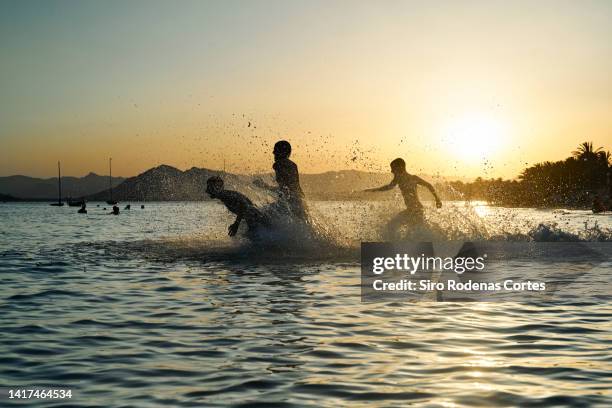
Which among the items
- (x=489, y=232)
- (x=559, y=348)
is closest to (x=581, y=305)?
(x=559, y=348)

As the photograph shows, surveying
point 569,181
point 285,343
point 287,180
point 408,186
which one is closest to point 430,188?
point 408,186

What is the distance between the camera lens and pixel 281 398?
5.61 metres

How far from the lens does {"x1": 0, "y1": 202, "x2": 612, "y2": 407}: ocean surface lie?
576cm

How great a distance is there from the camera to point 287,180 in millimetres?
18406

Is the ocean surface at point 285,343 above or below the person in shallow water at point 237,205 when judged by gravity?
below

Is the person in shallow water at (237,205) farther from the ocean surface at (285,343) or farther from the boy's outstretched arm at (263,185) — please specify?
the ocean surface at (285,343)

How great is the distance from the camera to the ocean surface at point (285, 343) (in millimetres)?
5762

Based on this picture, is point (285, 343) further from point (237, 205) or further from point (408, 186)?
point (408, 186)

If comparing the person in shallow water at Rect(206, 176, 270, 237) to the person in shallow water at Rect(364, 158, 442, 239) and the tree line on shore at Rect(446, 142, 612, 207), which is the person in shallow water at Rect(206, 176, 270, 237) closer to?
the person in shallow water at Rect(364, 158, 442, 239)

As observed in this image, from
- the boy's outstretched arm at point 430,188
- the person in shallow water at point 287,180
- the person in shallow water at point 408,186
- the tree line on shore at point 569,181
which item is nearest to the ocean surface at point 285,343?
the person in shallow water at point 287,180

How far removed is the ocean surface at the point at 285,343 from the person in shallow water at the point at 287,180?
173 inches

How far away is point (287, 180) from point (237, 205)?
1.49 m

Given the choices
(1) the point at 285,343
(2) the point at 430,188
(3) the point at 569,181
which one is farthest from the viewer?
(3) the point at 569,181

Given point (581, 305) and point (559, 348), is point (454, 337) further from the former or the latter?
point (581, 305)
